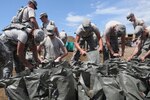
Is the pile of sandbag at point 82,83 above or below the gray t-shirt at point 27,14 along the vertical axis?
below

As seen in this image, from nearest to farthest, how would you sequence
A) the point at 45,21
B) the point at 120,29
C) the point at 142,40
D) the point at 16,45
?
1. the point at 16,45
2. the point at 120,29
3. the point at 142,40
4. the point at 45,21

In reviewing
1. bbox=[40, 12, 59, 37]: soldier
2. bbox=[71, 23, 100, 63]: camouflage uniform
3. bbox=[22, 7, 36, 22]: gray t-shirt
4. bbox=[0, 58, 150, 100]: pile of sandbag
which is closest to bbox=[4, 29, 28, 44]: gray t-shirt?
bbox=[0, 58, 150, 100]: pile of sandbag

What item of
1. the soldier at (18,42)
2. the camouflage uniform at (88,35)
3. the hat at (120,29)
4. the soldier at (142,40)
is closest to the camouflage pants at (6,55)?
the soldier at (18,42)

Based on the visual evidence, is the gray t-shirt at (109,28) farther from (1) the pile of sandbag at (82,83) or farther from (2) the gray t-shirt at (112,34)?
(1) the pile of sandbag at (82,83)

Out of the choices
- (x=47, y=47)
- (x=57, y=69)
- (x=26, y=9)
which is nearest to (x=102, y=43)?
(x=47, y=47)

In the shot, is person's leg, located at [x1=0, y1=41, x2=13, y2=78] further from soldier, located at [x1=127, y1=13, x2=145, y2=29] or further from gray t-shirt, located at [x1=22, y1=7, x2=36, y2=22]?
soldier, located at [x1=127, y1=13, x2=145, y2=29]

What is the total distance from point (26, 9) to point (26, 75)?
3.01 meters

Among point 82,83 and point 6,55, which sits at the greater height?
point 6,55

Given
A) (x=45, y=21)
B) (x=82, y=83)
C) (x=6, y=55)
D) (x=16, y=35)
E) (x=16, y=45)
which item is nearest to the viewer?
(x=82, y=83)

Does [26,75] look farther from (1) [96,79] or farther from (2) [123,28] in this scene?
(2) [123,28]

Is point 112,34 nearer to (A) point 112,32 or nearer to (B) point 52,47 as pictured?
(A) point 112,32

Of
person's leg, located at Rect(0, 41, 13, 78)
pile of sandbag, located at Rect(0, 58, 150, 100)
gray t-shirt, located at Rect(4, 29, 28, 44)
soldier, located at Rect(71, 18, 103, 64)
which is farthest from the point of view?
soldier, located at Rect(71, 18, 103, 64)

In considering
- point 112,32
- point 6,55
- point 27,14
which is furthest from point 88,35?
point 6,55

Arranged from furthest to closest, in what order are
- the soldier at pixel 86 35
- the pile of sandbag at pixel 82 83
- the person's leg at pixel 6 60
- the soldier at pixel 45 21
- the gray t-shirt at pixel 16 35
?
the soldier at pixel 45 21
the soldier at pixel 86 35
the person's leg at pixel 6 60
the gray t-shirt at pixel 16 35
the pile of sandbag at pixel 82 83
